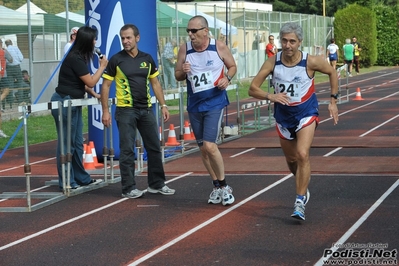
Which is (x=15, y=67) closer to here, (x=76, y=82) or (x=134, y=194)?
(x=76, y=82)

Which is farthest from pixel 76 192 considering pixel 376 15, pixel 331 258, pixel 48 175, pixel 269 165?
pixel 376 15

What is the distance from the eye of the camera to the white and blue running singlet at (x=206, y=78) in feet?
33.2

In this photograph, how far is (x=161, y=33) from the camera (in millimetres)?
30453

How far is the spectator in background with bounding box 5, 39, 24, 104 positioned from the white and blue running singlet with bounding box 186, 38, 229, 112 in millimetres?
12764

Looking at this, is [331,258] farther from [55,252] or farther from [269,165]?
[269,165]

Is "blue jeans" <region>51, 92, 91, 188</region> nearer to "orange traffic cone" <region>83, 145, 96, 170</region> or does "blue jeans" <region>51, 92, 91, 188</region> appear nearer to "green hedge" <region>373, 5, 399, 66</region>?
"orange traffic cone" <region>83, 145, 96, 170</region>

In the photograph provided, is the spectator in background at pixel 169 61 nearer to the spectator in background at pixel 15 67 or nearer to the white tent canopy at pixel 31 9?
the white tent canopy at pixel 31 9

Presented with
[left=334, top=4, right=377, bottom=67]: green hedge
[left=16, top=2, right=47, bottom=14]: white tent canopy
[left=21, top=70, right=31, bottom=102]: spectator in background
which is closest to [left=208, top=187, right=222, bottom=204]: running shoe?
[left=21, top=70, right=31, bottom=102]: spectator in background

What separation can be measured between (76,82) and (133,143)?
1151 mm

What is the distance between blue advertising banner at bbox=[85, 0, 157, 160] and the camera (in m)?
14.3

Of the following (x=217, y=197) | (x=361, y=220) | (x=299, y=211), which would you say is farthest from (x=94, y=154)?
(x=361, y=220)

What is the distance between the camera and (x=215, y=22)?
33.7m

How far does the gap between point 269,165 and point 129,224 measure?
4.66 meters

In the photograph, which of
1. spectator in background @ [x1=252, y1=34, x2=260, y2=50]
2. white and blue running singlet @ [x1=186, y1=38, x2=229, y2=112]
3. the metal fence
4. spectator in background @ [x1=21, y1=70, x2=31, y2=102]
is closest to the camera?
white and blue running singlet @ [x1=186, y1=38, x2=229, y2=112]
